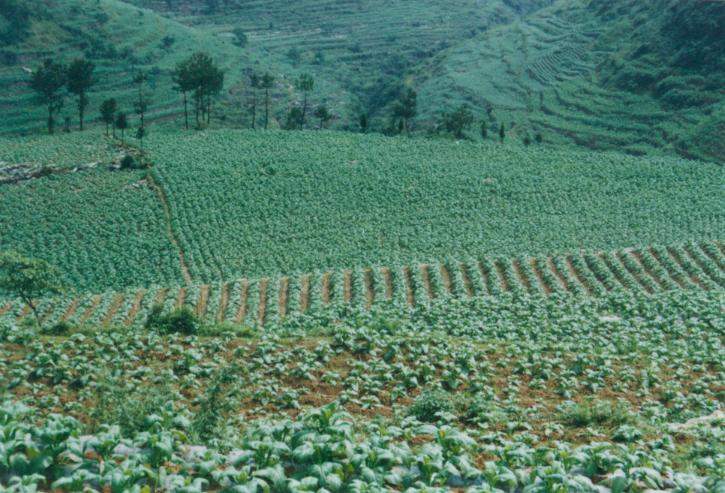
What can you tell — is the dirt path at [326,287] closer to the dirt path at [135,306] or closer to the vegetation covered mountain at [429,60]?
the dirt path at [135,306]

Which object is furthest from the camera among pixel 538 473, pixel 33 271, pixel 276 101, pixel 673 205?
pixel 276 101

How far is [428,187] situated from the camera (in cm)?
6341

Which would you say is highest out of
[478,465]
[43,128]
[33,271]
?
[478,465]

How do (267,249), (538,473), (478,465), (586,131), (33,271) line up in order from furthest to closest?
(586,131), (267,249), (33,271), (478,465), (538,473)

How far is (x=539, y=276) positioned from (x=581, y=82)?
8763cm

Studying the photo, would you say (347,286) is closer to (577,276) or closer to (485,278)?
(485,278)

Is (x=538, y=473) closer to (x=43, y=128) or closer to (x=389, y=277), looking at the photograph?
(x=389, y=277)

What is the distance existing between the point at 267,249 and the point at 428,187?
707 inches

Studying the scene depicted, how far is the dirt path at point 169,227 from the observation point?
159 ft

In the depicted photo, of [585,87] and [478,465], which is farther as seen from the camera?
[585,87]

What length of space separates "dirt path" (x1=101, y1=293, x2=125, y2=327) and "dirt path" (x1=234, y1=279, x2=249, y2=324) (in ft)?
21.5

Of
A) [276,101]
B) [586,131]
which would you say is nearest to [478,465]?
[586,131]

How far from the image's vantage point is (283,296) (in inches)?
1670

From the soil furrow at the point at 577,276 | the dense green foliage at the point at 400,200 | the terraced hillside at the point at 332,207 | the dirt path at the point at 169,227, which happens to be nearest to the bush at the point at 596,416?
the soil furrow at the point at 577,276
